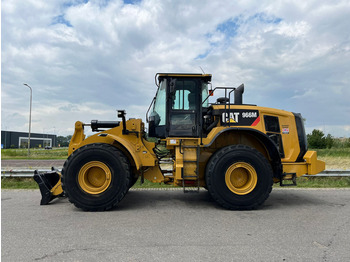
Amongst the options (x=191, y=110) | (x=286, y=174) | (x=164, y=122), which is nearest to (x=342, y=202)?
(x=286, y=174)

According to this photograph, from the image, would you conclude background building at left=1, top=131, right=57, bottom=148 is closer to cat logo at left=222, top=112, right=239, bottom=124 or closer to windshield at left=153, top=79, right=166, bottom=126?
windshield at left=153, top=79, right=166, bottom=126

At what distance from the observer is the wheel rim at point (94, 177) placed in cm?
498

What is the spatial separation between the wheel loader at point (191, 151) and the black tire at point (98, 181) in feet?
0.06

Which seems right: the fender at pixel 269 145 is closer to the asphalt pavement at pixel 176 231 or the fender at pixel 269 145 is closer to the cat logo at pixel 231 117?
the cat logo at pixel 231 117

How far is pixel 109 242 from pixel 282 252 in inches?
80.6

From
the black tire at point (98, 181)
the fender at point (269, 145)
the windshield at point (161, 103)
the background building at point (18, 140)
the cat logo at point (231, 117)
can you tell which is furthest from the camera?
the background building at point (18, 140)

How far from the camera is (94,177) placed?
5113 millimetres

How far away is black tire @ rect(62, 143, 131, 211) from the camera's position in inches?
192

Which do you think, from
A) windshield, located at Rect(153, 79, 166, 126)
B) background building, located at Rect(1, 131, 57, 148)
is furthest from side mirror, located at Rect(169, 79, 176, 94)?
background building, located at Rect(1, 131, 57, 148)

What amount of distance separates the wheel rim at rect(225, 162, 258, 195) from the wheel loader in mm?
18

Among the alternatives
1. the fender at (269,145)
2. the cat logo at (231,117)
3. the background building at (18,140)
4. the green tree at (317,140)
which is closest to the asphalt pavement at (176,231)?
the fender at (269,145)

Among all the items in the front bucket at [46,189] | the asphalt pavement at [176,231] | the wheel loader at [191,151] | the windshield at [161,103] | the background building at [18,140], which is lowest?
the asphalt pavement at [176,231]

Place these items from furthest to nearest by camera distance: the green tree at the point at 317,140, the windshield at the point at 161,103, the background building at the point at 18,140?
1. the background building at the point at 18,140
2. the green tree at the point at 317,140
3. the windshield at the point at 161,103

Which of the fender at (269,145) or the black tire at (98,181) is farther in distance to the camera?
the fender at (269,145)
